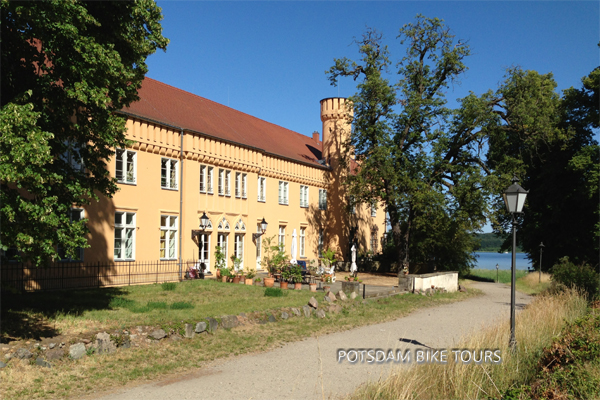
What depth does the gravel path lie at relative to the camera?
8008mm

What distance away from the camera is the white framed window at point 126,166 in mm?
20234

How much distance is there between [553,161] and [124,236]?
91.4ft

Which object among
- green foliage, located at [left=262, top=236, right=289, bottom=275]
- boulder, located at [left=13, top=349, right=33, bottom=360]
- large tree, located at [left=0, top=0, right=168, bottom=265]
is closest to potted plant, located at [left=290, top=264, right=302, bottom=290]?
green foliage, located at [left=262, top=236, right=289, bottom=275]

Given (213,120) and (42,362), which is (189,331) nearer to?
(42,362)

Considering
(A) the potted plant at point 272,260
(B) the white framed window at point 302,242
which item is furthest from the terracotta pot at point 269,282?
(B) the white framed window at point 302,242

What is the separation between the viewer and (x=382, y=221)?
44781 mm

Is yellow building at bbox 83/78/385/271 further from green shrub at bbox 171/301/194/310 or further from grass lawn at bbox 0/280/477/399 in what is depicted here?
green shrub at bbox 171/301/194/310

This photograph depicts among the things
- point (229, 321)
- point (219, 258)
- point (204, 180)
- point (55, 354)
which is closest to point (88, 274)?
point (219, 258)

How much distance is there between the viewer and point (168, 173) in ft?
74.0

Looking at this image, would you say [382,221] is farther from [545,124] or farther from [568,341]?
[568,341]

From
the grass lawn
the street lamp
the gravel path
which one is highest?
the street lamp

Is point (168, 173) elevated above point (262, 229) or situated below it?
above

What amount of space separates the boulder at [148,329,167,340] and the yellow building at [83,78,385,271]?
355 inches

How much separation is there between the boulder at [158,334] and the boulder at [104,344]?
0.95 m
